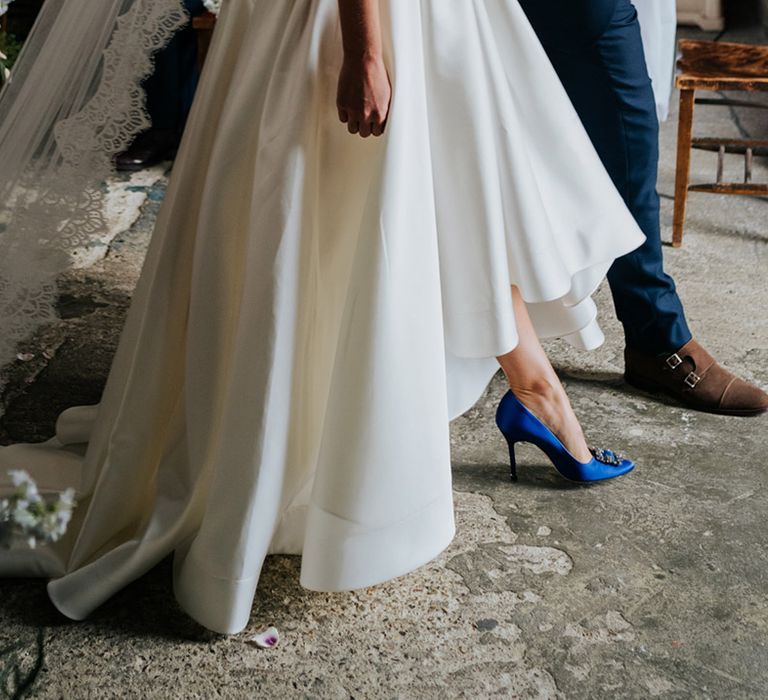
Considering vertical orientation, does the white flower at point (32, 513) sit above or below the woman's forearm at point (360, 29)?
below

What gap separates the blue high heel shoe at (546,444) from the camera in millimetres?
2016

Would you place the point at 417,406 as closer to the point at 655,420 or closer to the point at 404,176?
the point at 404,176

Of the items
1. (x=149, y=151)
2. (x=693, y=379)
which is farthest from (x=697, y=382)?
(x=149, y=151)

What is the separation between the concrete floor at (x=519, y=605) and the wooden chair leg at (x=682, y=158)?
99 centimetres

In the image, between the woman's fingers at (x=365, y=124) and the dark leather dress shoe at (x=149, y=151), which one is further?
the dark leather dress shoe at (x=149, y=151)

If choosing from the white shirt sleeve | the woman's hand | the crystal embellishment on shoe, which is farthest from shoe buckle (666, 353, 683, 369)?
the woman's hand

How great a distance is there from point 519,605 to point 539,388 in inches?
16.9

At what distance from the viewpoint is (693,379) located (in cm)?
237

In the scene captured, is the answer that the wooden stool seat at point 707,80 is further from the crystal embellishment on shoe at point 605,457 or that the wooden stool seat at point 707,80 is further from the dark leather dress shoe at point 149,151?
the dark leather dress shoe at point 149,151

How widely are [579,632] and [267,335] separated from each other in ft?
2.14

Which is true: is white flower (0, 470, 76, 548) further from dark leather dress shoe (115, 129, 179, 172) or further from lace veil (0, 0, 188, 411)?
dark leather dress shoe (115, 129, 179, 172)

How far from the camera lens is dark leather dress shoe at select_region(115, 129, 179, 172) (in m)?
3.90

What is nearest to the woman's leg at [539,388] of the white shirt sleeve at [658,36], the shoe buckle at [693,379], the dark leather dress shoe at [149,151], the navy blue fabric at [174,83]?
the shoe buckle at [693,379]

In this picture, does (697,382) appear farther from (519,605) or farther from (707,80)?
(707,80)
